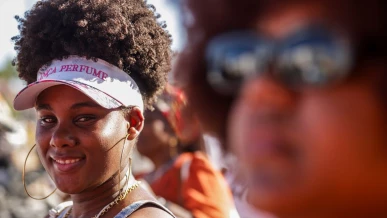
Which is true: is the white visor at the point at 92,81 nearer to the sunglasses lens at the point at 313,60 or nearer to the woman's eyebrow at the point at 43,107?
the woman's eyebrow at the point at 43,107

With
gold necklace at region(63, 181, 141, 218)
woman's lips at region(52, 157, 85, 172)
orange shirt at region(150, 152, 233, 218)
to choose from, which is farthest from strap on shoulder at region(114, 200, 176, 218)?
orange shirt at region(150, 152, 233, 218)

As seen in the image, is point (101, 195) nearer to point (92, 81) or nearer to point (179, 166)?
point (92, 81)

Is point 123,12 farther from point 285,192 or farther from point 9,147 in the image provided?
point 9,147

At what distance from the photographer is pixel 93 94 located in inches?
115

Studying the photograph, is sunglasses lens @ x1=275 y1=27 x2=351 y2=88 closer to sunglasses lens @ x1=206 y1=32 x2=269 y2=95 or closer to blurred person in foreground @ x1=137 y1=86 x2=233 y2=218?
sunglasses lens @ x1=206 y1=32 x2=269 y2=95

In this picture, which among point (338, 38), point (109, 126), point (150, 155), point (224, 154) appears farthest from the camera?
point (150, 155)

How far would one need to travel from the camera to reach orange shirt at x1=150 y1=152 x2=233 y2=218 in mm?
3934

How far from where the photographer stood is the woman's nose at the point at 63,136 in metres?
2.90

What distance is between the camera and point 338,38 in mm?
1291

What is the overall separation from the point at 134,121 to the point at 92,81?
0.99 ft

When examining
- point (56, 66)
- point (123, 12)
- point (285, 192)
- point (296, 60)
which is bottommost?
point (285, 192)

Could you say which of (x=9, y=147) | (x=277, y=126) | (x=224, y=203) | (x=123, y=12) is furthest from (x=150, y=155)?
(x=9, y=147)

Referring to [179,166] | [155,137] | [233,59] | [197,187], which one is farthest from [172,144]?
[233,59]

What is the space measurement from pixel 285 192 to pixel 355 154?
0.17m
